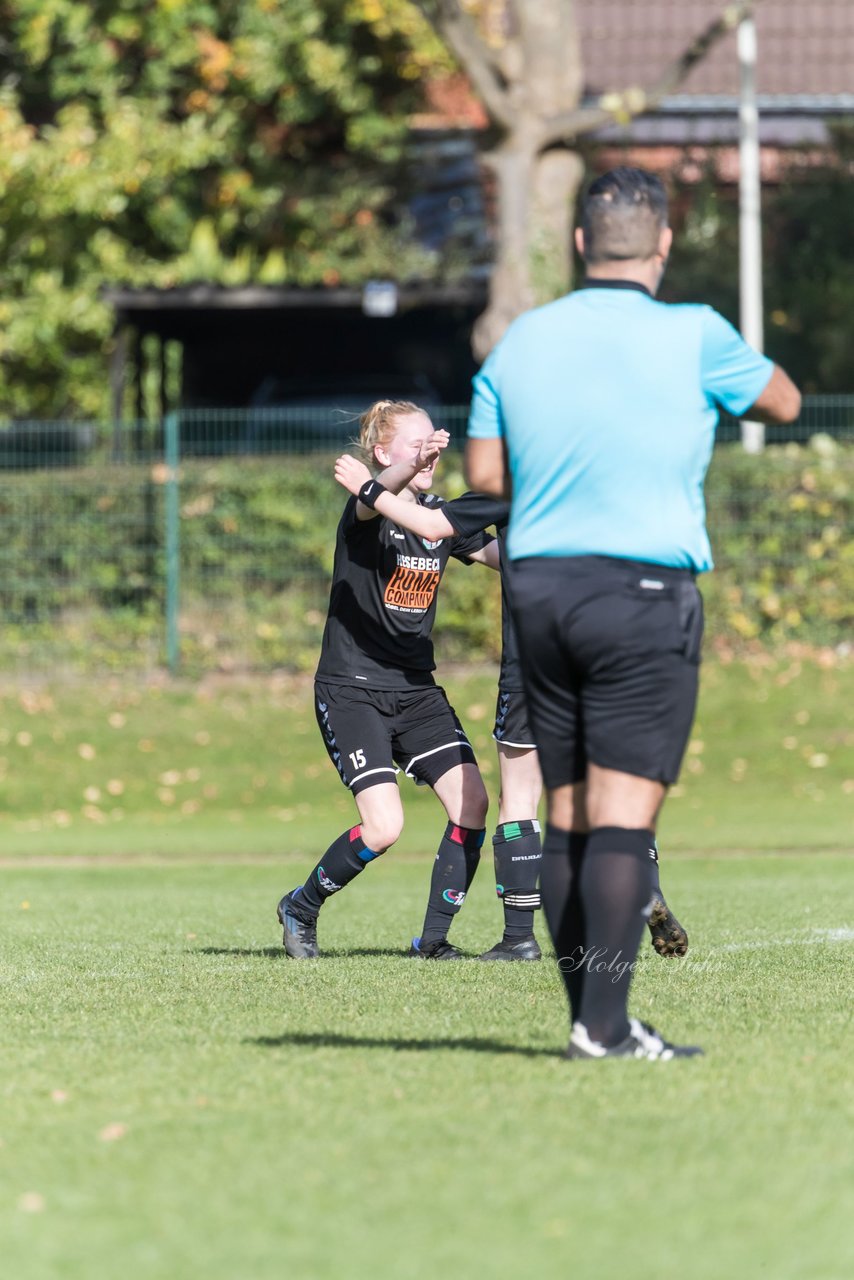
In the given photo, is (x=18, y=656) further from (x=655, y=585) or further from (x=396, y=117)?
(x=655, y=585)

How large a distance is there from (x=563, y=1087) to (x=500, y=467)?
4.63ft

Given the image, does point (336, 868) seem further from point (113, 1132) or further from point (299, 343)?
point (299, 343)

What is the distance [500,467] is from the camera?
179 inches

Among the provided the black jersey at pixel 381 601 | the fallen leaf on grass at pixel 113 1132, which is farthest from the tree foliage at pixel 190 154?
the fallen leaf on grass at pixel 113 1132

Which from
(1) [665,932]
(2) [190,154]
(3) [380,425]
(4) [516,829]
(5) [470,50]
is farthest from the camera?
(2) [190,154]

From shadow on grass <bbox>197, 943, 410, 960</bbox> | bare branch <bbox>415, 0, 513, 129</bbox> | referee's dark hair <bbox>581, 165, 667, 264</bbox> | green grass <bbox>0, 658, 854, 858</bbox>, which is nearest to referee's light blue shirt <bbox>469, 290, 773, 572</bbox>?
referee's dark hair <bbox>581, 165, 667, 264</bbox>

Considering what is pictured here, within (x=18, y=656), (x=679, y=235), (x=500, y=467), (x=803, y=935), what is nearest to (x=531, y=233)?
(x=679, y=235)

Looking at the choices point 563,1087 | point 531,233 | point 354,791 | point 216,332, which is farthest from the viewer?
point 216,332

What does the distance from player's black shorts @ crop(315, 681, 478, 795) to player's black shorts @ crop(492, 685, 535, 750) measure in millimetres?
185

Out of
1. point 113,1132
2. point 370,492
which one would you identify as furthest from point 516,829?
point 113,1132

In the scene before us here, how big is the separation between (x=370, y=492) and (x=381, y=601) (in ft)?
4.53

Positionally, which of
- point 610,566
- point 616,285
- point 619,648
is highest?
point 616,285

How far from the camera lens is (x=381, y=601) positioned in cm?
687

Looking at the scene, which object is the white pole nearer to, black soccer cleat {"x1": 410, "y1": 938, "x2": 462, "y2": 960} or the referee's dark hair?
black soccer cleat {"x1": 410, "y1": 938, "x2": 462, "y2": 960}
